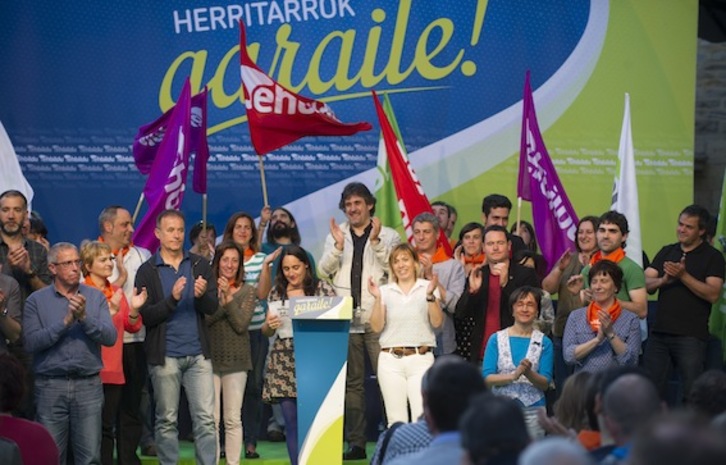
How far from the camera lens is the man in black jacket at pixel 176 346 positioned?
31.7 feet

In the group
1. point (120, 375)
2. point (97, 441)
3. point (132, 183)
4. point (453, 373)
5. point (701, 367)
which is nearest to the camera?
point (453, 373)

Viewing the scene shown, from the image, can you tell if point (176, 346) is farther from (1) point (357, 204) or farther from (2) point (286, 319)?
(1) point (357, 204)

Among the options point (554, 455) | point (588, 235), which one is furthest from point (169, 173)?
point (554, 455)

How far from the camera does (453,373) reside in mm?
5023

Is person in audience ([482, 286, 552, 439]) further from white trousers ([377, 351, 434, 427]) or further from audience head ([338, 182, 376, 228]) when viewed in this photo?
audience head ([338, 182, 376, 228])

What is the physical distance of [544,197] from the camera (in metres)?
12.0

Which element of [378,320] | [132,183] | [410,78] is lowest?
[378,320]

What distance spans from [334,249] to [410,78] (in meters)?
3.67

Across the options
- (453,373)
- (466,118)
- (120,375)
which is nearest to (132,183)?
(466,118)

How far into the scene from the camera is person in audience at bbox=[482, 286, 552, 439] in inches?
372

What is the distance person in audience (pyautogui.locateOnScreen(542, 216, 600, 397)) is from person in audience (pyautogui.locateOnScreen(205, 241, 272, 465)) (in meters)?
2.22

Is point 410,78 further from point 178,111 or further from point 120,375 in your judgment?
point 120,375

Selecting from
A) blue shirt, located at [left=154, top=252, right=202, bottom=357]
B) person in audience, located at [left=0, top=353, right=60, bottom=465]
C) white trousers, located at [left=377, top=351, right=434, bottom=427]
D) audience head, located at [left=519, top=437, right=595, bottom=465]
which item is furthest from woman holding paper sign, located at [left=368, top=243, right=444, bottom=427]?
audience head, located at [left=519, top=437, right=595, bottom=465]

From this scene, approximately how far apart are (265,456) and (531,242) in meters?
3.12
